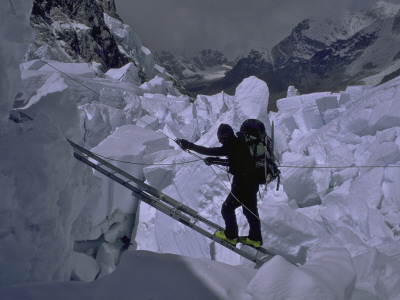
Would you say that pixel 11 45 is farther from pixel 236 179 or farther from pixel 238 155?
pixel 236 179

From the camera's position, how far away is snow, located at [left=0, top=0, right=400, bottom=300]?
158cm

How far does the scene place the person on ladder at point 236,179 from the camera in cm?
262

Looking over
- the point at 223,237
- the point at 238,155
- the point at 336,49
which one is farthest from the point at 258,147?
the point at 336,49

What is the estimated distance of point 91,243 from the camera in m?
5.46

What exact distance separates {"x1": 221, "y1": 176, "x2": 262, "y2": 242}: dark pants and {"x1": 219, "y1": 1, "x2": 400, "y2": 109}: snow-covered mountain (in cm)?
13654

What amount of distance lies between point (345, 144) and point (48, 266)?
22.8 ft

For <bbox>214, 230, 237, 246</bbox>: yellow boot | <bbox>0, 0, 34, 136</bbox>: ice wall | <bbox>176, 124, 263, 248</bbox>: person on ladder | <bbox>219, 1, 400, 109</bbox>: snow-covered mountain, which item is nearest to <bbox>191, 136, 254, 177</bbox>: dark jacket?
<bbox>176, 124, 263, 248</bbox>: person on ladder

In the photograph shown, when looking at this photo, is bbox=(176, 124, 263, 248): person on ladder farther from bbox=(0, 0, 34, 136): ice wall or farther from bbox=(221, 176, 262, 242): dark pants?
bbox=(0, 0, 34, 136): ice wall

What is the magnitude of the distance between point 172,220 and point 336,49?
190 meters

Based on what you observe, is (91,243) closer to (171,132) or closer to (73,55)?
(171,132)

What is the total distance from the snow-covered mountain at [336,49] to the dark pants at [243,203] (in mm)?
136542

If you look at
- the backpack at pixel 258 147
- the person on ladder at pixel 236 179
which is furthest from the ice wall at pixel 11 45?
the backpack at pixel 258 147

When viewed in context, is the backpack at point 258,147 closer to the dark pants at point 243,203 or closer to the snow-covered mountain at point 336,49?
the dark pants at point 243,203

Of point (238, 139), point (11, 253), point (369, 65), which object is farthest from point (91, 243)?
point (369, 65)
